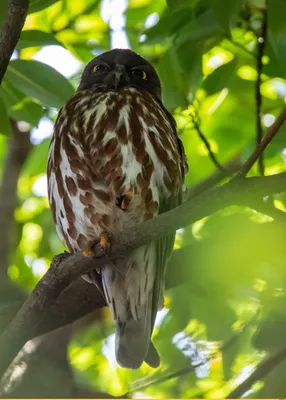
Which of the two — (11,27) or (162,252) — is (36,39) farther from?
(162,252)

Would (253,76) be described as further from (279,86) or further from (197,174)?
(197,174)

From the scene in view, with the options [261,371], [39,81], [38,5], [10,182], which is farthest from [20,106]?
[261,371]

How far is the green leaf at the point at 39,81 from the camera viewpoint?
2.40m

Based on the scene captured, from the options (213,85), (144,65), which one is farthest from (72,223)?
(144,65)

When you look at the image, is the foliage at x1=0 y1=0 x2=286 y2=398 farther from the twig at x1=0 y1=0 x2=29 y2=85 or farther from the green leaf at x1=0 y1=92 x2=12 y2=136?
the twig at x1=0 y1=0 x2=29 y2=85

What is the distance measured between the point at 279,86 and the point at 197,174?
628mm

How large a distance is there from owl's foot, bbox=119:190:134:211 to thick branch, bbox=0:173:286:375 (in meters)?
0.39

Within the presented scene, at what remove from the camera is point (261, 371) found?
1938 millimetres

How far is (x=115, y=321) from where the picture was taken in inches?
116

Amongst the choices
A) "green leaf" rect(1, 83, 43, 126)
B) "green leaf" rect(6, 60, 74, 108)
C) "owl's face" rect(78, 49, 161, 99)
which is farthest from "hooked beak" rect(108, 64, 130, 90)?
"green leaf" rect(6, 60, 74, 108)

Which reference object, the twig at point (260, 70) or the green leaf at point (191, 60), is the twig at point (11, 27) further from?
the twig at point (260, 70)

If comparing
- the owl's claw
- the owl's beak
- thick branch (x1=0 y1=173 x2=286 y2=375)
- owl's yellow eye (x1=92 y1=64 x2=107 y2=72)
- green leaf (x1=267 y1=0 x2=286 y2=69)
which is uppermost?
owl's yellow eye (x1=92 y1=64 x2=107 y2=72)

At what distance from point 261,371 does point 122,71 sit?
1.76 m

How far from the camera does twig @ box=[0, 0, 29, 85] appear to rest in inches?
81.1
